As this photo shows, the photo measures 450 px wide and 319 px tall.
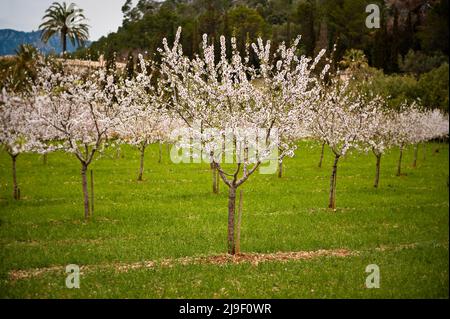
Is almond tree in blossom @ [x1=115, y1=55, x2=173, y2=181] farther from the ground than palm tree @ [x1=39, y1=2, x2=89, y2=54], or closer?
closer

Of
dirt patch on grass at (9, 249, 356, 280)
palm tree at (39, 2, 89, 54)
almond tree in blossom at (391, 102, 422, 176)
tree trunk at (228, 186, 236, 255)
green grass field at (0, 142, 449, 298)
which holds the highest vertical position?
palm tree at (39, 2, 89, 54)

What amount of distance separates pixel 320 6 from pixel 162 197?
356ft

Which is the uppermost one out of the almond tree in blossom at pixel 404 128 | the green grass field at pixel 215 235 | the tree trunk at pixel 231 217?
the almond tree in blossom at pixel 404 128

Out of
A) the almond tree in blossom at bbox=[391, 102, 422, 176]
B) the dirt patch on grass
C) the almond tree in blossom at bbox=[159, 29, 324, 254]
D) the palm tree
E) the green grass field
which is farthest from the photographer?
the palm tree

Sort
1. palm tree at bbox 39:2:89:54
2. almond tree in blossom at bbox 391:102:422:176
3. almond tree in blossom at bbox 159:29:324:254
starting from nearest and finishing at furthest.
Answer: almond tree in blossom at bbox 159:29:324:254 < almond tree in blossom at bbox 391:102:422:176 < palm tree at bbox 39:2:89:54

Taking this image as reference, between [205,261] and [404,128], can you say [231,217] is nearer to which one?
[205,261]

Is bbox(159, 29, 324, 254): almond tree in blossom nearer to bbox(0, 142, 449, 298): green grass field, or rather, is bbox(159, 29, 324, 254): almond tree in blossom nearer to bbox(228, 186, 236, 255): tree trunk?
bbox(228, 186, 236, 255): tree trunk

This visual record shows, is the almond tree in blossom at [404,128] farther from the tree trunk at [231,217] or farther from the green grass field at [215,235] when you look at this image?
the tree trunk at [231,217]

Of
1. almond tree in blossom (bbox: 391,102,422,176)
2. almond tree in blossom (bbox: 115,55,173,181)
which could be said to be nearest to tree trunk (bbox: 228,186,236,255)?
almond tree in blossom (bbox: 115,55,173,181)

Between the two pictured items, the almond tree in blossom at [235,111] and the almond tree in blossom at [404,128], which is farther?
the almond tree in blossom at [404,128]

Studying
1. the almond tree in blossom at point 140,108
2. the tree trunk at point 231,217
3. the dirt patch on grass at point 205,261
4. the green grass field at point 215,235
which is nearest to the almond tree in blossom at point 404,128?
the green grass field at point 215,235

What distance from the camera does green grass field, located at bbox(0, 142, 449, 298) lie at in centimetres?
1184

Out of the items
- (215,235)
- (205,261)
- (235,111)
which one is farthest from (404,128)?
(205,261)

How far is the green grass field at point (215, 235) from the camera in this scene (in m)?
11.8
